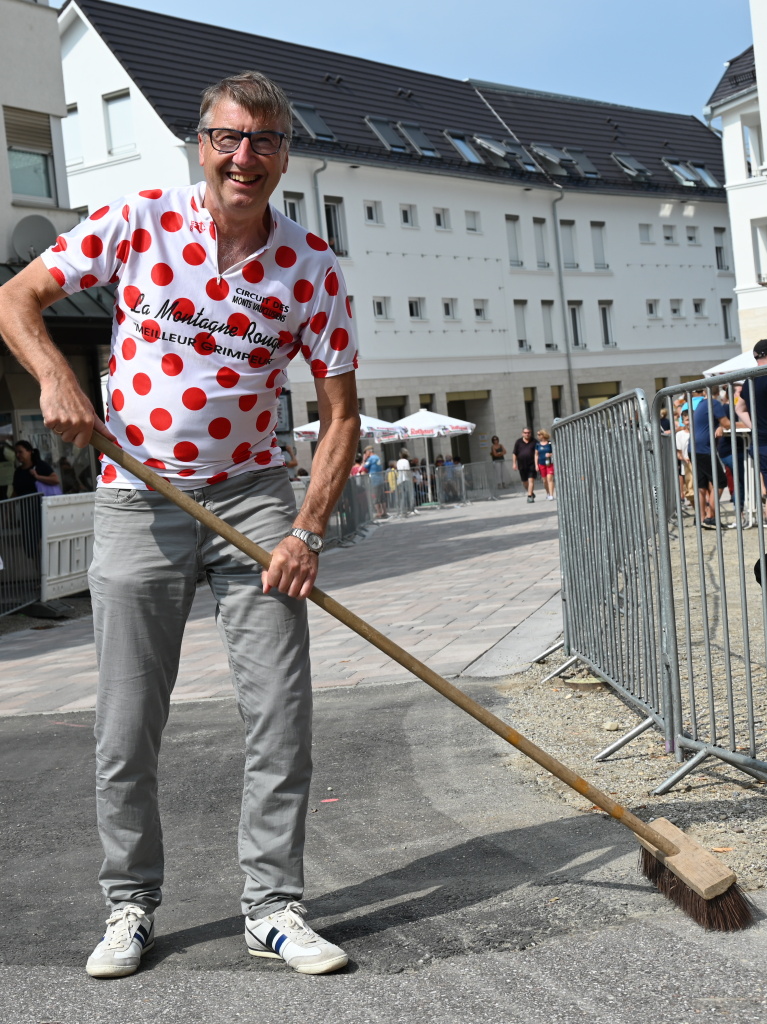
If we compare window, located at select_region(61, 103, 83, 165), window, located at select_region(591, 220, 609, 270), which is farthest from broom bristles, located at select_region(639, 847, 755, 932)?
window, located at select_region(591, 220, 609, 270)

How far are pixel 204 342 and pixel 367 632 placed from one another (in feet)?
2.85

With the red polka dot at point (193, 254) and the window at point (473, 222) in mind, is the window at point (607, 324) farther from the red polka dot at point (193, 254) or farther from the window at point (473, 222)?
the red polka dot at point (193, 254)

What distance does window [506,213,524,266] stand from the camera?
156 feet

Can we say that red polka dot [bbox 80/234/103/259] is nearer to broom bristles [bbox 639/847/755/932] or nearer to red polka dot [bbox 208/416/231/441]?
red polka dot [bbox 208/416/231/441]

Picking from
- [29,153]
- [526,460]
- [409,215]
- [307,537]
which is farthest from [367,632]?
[409,215]

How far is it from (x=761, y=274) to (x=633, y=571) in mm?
34478

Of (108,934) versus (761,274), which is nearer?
(108,934)

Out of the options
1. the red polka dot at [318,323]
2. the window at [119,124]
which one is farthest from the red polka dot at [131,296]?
the window at [119,124]

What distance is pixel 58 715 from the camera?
766 cm

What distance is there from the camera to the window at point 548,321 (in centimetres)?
4903

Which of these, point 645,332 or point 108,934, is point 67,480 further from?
point 645,332

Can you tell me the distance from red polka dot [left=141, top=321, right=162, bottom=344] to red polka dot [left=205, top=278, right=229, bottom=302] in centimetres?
16

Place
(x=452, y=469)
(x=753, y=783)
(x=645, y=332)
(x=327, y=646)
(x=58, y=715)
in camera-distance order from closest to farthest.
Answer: (x=753, y=783), (x=58, y=715), (x=327, y=646), (x=452, y=469), (x=645, y=332)

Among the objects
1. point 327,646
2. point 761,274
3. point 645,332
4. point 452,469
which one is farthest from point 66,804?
point 645,332
